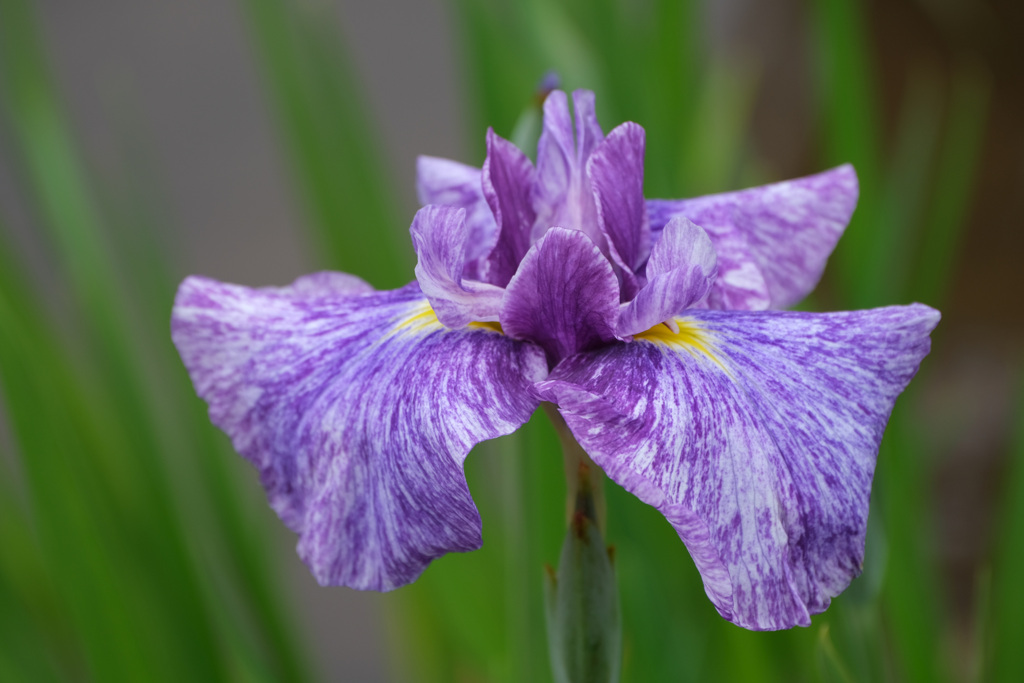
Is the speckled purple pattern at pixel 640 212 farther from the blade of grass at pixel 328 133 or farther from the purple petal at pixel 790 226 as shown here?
the blade of grass at pixel 328 133

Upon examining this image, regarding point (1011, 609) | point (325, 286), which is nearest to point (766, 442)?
point (325, 286)

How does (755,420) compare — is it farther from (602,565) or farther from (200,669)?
(200,669)

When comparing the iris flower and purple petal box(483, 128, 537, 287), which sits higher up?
purple petal box(483, 128, 537, 287)

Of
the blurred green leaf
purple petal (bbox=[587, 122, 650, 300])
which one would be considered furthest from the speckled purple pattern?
the blurred green leaf

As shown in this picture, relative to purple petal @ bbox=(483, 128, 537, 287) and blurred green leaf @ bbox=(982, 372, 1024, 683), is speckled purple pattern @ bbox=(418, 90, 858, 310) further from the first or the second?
blurred green leaf @ bbox=(982, 372, 1024, 683)

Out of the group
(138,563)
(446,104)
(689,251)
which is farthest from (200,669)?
(446,104)

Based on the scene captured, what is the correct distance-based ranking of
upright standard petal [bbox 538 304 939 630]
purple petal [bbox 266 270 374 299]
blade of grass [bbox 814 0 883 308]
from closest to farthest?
upright standard petal [bbox 538 304 939 630] < purple petal [bbox 266 270 374 299] < blade of grass [bbox 814 0 883 308]

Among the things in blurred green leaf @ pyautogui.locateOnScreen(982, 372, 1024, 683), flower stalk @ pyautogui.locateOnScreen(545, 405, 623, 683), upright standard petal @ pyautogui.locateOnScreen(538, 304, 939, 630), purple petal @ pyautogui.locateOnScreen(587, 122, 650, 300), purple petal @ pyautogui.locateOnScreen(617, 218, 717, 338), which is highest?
purple petal @ pyautogui.locateOnScreen(587, 122, 650, 300)
